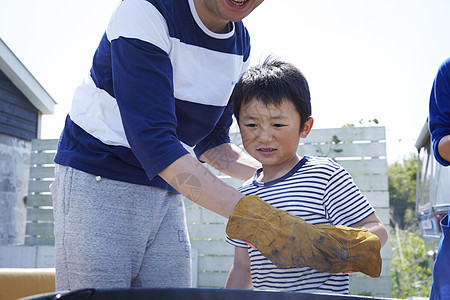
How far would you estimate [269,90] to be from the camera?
4.52 ft

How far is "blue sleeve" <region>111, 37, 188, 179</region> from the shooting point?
107cm

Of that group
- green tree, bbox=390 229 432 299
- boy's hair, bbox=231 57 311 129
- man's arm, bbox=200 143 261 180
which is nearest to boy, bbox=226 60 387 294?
boy's hair, bbox=231 57 311 129

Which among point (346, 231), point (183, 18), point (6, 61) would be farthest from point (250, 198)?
point (6, 61)

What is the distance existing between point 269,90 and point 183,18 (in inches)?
12.9

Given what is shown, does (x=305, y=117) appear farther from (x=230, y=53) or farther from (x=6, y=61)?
(x=6, y=61)

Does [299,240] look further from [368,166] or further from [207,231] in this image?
[207,231]

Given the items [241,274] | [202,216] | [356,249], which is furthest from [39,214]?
[356,249]

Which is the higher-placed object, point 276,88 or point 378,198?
point 276,88

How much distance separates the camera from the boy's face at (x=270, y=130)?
1.35 m

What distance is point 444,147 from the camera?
1270 mm

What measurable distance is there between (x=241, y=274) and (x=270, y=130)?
0.48 m

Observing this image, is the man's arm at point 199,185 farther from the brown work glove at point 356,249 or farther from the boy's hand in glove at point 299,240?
the brown work glove at point 356,249

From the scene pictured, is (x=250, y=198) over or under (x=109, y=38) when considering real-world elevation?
under

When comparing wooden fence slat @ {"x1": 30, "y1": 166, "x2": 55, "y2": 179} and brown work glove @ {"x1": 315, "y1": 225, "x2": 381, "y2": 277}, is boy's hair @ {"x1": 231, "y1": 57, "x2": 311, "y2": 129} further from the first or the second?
wooden fence slat @ {"x1": 30, "y1": 166, "x2": 55, "y2": 179}
